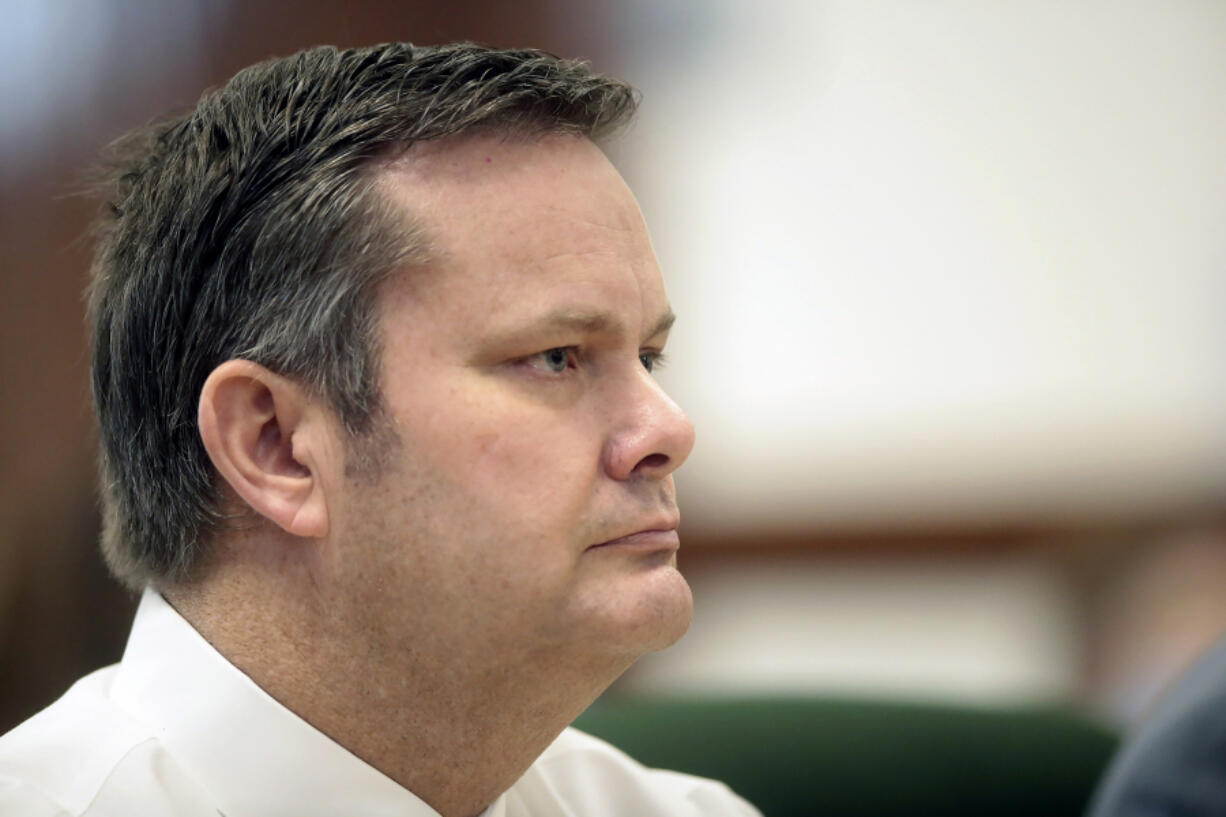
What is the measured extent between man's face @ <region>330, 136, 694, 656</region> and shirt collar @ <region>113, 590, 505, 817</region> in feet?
0.38

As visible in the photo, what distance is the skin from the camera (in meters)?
1.08

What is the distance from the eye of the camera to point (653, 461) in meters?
1.13

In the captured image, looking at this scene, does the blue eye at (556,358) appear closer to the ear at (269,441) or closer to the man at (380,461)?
the man at (380,461)

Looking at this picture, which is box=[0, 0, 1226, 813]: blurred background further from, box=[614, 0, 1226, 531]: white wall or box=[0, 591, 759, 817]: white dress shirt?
box=[0, 591, 759, 817]: white dress shirt

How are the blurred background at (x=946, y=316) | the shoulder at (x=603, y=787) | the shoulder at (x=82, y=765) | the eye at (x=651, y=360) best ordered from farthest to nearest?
the blurred background at (x=946, y=316), the shoulder at (x=603, y=787), the eye at (x=651, y=360), the shoulder at (x=82, y=765)

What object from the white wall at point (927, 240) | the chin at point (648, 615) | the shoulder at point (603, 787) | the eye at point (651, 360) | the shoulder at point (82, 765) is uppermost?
the white wall at point (927, 240)

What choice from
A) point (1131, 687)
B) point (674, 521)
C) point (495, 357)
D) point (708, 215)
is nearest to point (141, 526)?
point (495, 357)

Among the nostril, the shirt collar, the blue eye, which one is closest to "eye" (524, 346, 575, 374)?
the blue eye

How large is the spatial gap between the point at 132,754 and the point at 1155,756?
0.84 meters

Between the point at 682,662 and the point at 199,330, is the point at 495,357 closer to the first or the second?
the point at 199,330

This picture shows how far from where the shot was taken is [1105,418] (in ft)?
11.8

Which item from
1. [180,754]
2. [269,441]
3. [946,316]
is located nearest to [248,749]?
[180,754]

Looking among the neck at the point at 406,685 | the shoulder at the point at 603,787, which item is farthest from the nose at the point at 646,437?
the shoulder at the point at 603,787

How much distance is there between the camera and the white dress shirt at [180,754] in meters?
1.05
